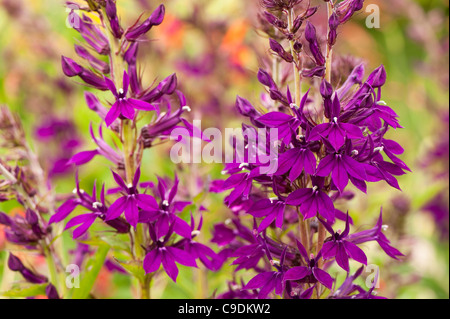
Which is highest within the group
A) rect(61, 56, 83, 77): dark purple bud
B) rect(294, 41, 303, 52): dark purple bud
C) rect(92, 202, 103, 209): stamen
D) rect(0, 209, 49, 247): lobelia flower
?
rect(294, 41, 303, 52): dark purple bud

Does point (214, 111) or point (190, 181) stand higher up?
point (214, 111)

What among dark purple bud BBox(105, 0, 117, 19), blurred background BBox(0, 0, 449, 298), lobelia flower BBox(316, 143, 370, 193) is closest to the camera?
lobelia flower BBox(316, 143, 370, 193)

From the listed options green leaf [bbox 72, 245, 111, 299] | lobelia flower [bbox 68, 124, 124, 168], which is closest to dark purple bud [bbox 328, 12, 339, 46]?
lobelia flower [bbox 68, 124, 124, 168]

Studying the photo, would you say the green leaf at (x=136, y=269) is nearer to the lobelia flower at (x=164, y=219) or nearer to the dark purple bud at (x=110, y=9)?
the lobelia flower at (x=164, y=219)

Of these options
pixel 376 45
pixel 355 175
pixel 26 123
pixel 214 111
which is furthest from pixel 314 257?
pixel 376 45

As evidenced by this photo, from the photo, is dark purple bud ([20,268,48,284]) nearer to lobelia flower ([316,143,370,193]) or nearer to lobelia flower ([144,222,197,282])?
lobelia flower ([144,222,197,282])

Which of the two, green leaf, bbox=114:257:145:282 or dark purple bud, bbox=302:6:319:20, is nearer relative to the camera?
dark purple bud, bbox=302:6:319:20

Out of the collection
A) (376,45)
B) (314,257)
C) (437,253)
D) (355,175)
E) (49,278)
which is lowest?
(437,253)

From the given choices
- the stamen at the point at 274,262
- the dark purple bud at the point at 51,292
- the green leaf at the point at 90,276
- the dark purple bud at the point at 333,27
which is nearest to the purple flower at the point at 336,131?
the dark purple bud at the point at 333,27
